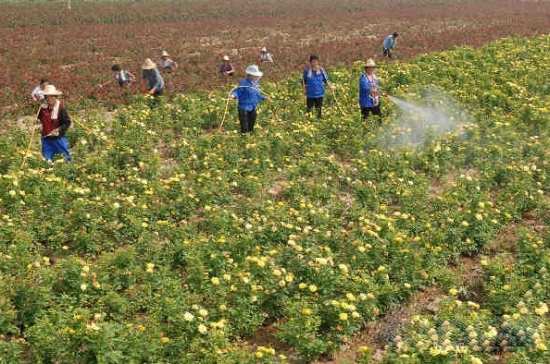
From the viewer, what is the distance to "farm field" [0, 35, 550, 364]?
489cm

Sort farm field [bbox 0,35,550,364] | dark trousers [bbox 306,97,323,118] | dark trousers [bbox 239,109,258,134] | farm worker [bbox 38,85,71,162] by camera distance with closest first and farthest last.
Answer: farm field [bbox 0,35,550,364]
farm worker [bbox 38,85,71,162]
dark trousers [bbox 239,109,258,134]
dark trousers [bbox 306,97,323,118]

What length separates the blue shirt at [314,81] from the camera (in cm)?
1125

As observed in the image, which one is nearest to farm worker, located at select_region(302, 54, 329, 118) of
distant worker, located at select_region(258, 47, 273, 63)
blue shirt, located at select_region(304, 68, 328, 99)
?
blue shirt, located at select_region(304, 68, 328, 99)

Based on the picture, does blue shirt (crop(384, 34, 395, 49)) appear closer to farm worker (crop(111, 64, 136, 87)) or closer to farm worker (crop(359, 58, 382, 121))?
farm worker (crop(359, 58, 382, 121))

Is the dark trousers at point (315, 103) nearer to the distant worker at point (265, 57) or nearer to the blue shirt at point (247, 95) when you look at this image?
the blue shirt at point (247, 95)

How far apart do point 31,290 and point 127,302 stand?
2.95ft

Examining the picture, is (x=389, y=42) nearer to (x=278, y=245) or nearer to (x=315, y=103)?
(x=315, y=103)

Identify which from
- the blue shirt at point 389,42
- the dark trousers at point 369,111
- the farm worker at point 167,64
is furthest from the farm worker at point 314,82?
the blue shirt at point 389,42

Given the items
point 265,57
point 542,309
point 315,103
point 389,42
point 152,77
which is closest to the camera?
point 542,309

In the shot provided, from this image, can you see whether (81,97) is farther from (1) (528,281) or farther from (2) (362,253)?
(1) (528,281)

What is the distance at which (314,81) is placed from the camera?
443 inches

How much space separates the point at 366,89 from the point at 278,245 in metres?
5.31

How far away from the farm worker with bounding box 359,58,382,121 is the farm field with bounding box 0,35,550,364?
43 cm

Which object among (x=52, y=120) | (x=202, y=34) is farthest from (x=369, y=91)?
(x=202, y=34)
